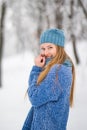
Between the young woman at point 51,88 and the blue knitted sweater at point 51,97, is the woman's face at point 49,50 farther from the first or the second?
the blue knitted sweater at point 51,97

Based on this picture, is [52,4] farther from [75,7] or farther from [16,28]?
[16,28]

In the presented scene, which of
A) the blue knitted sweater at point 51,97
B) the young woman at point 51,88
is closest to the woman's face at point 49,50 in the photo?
the young woman at point 51,88

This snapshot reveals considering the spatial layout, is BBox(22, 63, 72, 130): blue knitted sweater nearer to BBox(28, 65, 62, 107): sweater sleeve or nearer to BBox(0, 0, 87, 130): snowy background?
BBox(28, 65, 62, 107): sweater sleeve

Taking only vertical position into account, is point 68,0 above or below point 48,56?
above

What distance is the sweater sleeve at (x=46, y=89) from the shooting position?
416cm

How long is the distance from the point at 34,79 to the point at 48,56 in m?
0.32

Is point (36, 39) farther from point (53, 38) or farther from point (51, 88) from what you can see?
point (51, 88)

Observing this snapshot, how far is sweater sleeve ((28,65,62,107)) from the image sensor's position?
164 inches

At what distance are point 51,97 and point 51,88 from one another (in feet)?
0.30

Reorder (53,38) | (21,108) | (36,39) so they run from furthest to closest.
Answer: (36,39), (21,108), (53,38)

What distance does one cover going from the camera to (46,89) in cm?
418

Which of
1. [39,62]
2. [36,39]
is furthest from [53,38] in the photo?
[36,39]

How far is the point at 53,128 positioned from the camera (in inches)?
168

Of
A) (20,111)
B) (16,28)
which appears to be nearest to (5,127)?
(20,111)
